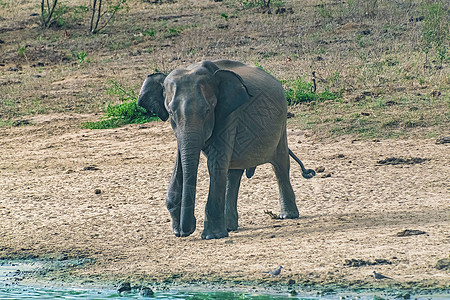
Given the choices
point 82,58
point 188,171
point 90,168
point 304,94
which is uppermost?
point 188,171

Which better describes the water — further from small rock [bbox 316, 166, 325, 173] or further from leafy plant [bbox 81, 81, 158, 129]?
leafy plant [bbox 81, 81, 158, 129]

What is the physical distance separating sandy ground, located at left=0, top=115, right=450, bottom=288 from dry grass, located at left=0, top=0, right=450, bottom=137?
1.30 m

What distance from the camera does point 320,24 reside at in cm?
1961

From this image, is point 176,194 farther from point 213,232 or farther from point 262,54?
point 262,54

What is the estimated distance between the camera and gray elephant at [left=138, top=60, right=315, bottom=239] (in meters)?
6.76

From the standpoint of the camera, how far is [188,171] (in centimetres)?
675

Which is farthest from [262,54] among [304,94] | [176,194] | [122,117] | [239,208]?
[176,194]

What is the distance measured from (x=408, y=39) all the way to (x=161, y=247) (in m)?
10.3

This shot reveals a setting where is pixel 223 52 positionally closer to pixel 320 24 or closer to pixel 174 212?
pixel 320 24

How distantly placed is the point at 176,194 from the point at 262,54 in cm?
1029

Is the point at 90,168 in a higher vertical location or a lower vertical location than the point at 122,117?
higher

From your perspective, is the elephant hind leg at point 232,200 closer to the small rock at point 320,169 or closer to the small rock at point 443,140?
the small rock at point 320,169

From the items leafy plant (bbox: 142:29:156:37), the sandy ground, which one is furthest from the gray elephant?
leafy plant (bbox: 142:29:156:37)

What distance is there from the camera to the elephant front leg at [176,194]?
717 cm
